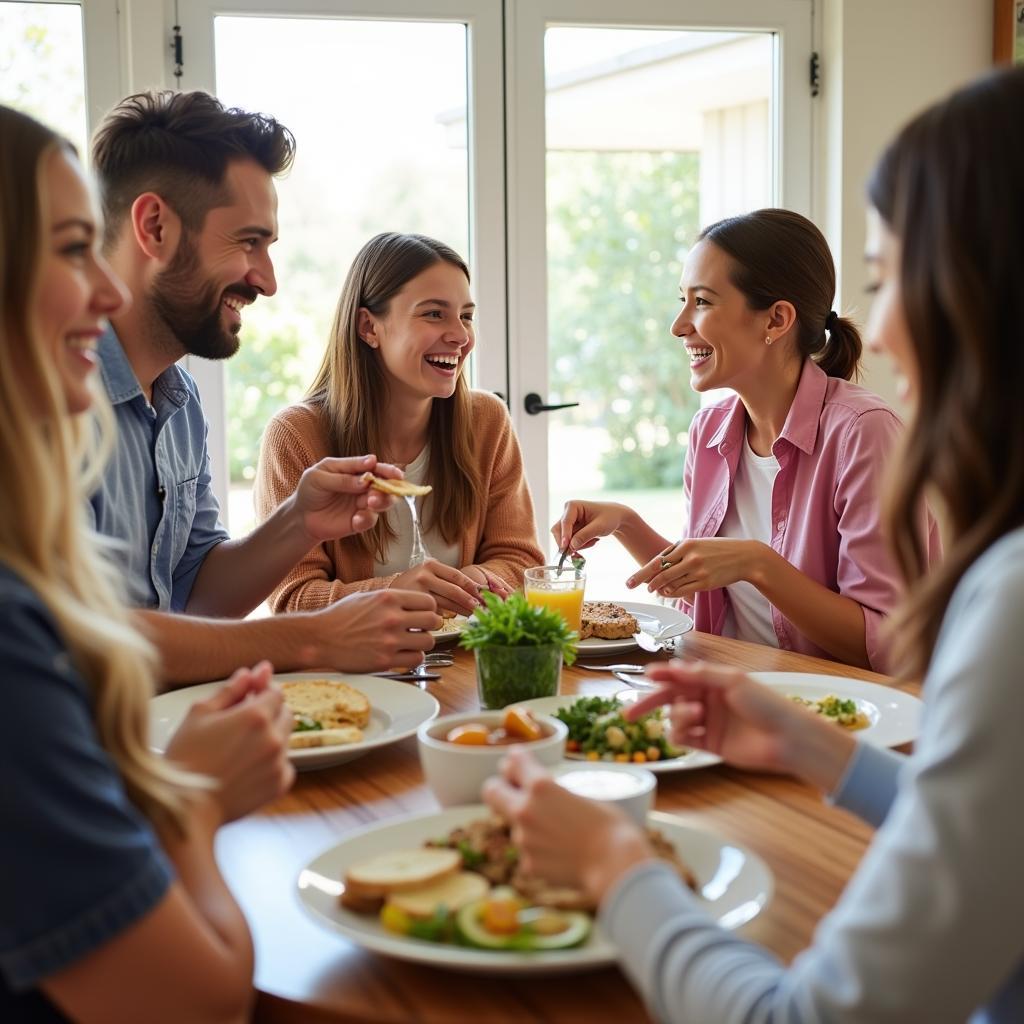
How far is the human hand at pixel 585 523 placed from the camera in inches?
95.8

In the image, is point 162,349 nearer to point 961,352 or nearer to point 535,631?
point 535,631

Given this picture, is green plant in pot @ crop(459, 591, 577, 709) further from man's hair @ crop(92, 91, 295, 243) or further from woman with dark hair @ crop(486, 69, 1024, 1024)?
man's hair @ crop(92, 91, 295, 243)

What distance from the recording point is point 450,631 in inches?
83.9

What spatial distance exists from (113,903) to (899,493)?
70 centimetres

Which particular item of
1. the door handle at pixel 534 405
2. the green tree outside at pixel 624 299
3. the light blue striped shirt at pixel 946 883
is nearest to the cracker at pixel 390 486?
the light blue striped shirt at pixel 946 883

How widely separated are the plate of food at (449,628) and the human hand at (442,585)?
29 millimetres

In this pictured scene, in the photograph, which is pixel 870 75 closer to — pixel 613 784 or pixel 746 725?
pixel 746 725

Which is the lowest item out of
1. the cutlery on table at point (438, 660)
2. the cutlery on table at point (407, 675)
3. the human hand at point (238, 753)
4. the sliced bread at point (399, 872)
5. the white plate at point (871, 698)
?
the cutlery on table at point (438, 660)

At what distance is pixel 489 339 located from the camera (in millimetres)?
3922

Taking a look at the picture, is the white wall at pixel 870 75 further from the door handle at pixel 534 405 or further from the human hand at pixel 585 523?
the human hand at pixel 585 523

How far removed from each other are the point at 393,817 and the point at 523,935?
395 millimetres

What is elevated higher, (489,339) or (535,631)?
(489,339)

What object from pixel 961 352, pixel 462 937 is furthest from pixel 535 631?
pixel 961 352

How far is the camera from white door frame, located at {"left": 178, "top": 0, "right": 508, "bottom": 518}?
11.7 feet
